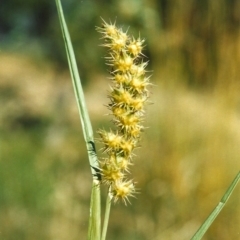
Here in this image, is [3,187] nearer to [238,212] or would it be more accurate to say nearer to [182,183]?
[182,183]

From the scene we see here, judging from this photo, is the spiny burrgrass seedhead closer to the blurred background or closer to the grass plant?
the grass plant

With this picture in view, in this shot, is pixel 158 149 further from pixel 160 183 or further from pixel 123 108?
pixel 123 108

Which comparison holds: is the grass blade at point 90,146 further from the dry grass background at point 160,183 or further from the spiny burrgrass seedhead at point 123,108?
the dry grass background at point 160,183

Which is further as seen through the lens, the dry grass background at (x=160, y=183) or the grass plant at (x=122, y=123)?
the dry grass background at (x=160, y=183)

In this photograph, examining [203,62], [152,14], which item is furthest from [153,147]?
[152,14]

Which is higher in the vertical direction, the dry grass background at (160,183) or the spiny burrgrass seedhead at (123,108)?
the spiny burrgrass seedhead at (123,108)

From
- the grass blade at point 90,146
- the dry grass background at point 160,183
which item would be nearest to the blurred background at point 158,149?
the dry grass background at point 160,183

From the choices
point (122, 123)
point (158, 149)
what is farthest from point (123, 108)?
point (158, 149)
